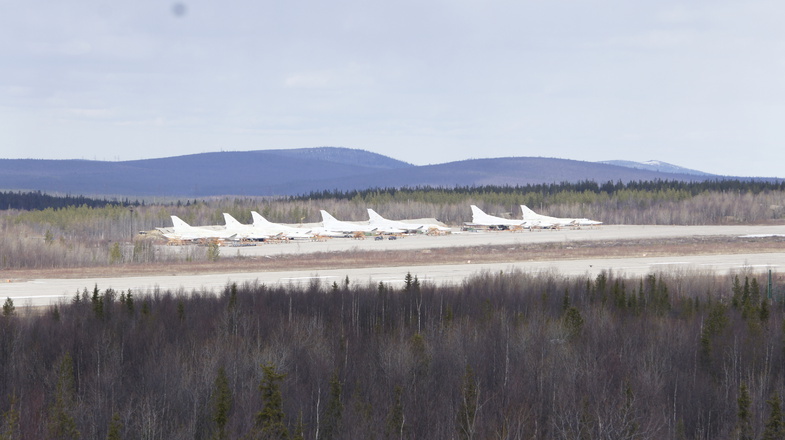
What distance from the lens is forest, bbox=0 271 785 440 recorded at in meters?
14.9

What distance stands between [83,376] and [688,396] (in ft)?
41.7

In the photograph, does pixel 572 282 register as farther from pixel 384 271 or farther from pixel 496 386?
pixel 496 386

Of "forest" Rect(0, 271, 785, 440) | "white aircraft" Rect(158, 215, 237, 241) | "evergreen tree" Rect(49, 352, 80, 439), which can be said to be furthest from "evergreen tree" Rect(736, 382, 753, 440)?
"white aircraft" Rect(158, 215, 237, 241)

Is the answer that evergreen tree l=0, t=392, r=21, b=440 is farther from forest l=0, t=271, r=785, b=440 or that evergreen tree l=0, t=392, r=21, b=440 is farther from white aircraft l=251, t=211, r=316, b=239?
white aircraft l=251, t=211, r=316, b=239

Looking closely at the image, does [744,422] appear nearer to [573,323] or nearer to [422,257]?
[573,323]

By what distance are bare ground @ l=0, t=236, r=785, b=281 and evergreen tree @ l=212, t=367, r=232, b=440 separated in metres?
28.9

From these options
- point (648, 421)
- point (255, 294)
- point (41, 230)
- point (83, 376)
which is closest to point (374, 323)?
point (255, 294)

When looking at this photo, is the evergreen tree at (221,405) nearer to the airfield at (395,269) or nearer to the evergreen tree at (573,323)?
the evergreen tree at (573,323)

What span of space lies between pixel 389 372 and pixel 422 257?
3741 cm

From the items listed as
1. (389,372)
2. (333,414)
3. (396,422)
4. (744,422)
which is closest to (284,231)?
(389,372)

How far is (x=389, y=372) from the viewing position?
18.1m

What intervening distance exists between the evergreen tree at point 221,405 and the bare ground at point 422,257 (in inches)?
1139

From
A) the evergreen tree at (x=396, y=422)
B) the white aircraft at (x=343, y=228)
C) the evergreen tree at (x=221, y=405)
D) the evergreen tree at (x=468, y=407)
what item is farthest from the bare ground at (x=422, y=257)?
the white aircraft at (x=343, y=228)

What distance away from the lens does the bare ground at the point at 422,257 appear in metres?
45.8
